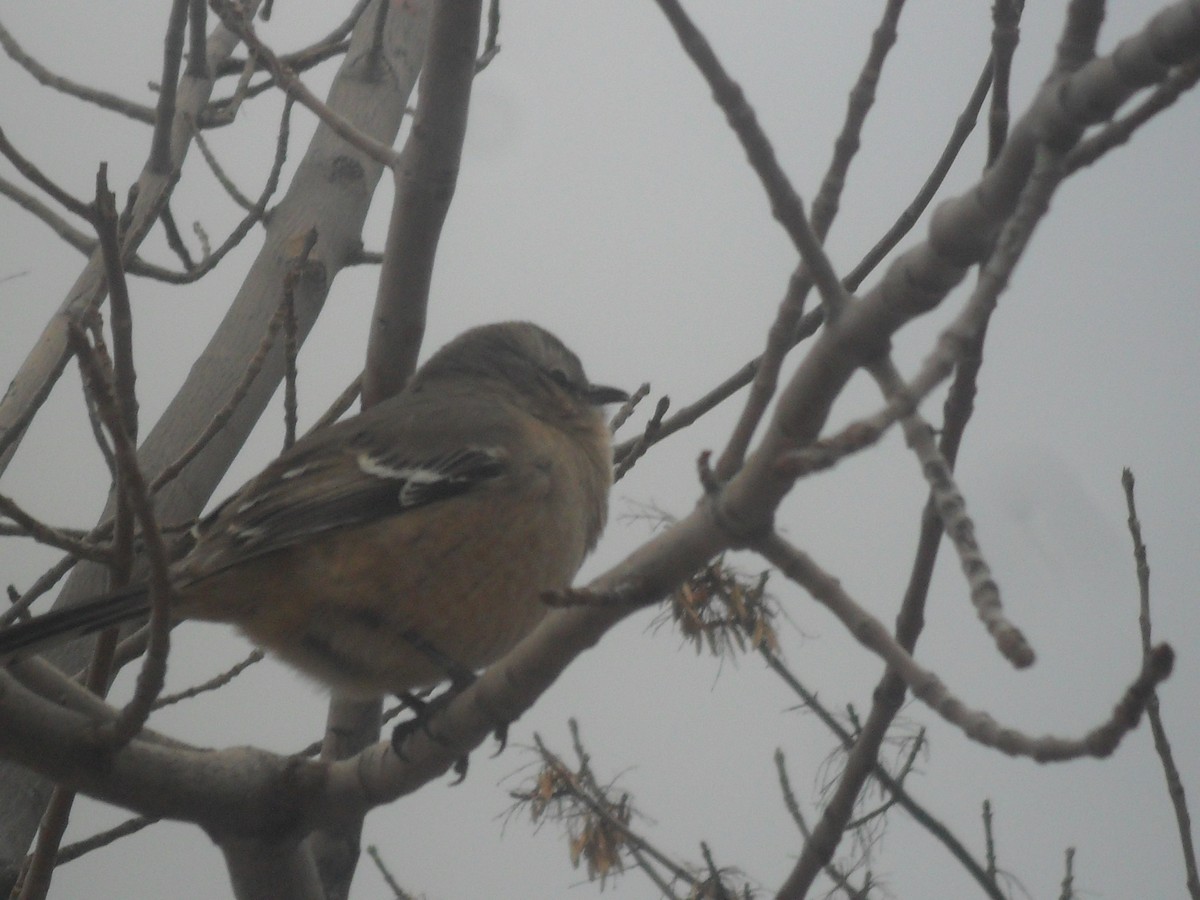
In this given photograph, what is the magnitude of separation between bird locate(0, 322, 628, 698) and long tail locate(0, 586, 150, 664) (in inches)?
14.0

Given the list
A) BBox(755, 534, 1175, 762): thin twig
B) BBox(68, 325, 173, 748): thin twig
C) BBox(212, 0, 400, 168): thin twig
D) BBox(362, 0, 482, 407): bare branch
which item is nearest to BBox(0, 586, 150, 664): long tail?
BBox(68, 325, 173, 748): thin twig

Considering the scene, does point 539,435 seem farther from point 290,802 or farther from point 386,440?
Answer: point 290,802

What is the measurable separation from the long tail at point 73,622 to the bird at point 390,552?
355 mm

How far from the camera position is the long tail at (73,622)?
244cm

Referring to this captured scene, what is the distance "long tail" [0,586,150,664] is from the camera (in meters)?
2.44

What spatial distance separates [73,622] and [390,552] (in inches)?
32.6

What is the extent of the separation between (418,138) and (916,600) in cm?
156

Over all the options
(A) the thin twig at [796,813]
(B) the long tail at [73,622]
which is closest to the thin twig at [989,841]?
(A) the thin twig at [796,813]

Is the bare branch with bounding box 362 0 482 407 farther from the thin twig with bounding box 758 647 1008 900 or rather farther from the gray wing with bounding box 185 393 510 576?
the thin twig with bounding box 758 647 1008 900

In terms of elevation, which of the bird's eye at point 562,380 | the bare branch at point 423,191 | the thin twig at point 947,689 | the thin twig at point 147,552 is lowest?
the thin twig at point 947,689

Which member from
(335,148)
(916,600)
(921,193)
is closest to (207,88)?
(335,148)

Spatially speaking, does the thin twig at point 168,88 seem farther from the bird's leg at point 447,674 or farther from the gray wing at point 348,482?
the bird's leg at point 447,674

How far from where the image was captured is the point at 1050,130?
4.32 feet

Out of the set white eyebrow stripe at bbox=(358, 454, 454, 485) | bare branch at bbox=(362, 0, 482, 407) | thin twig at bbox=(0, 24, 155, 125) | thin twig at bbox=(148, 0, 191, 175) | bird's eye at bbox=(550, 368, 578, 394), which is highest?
thin twig at bbox=(0, 24, 155, 125)
